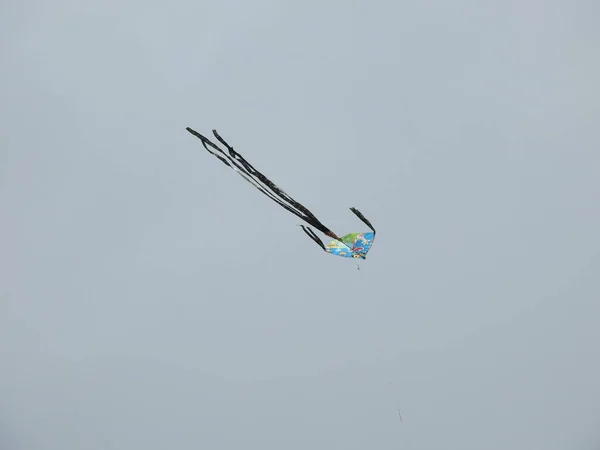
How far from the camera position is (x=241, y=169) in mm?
31984

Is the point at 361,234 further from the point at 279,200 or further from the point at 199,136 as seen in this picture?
the point at 199,136

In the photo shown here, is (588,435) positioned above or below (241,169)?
above

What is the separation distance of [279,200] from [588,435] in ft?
670

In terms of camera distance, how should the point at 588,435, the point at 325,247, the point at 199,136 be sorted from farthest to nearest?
the point at 588,435, the point at 325,247, the point at 199,136

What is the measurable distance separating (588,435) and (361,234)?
7690 inches

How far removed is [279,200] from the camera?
1260 inches

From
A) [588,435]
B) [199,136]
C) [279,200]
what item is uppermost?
[588,435]

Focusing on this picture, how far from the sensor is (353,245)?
3938 cm

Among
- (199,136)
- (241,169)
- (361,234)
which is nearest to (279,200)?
(241,169)

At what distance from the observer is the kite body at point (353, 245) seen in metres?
39.0


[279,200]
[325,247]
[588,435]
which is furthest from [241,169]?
[588,435]

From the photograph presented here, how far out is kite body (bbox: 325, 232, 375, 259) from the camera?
39031 millimetres

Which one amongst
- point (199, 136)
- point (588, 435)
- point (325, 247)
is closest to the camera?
point (199, 136)

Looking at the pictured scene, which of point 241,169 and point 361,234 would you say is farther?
point 361,234
